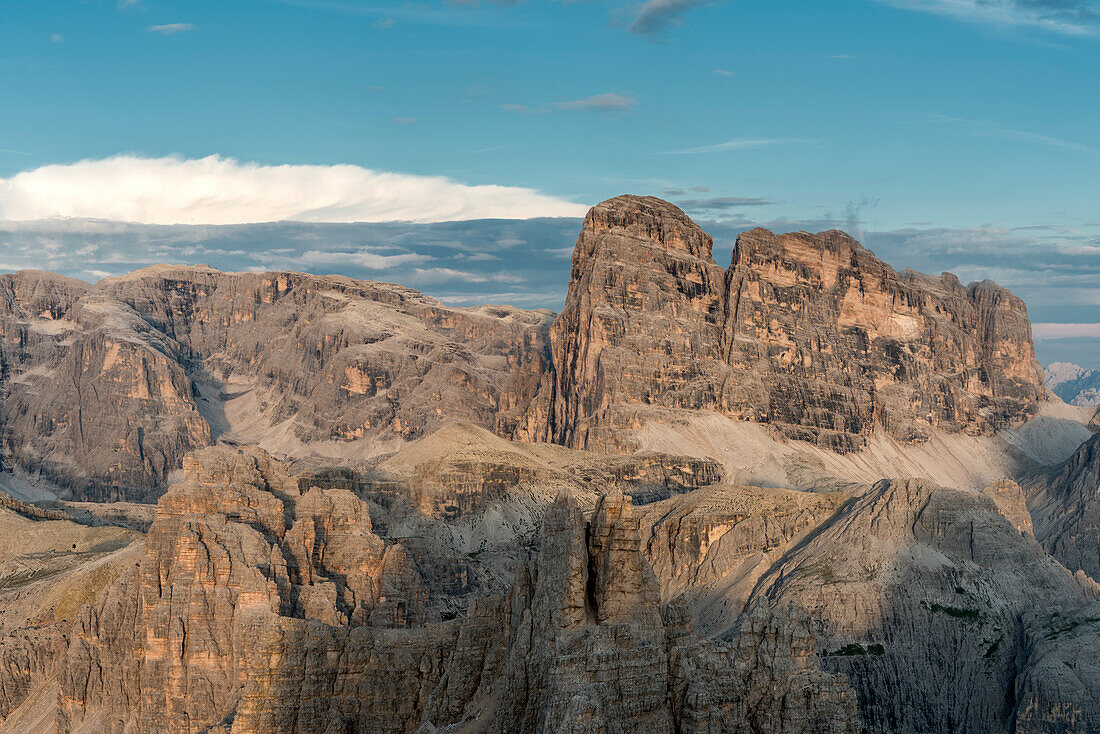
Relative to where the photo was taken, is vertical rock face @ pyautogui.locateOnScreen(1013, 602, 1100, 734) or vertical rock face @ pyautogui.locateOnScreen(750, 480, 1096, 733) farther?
vertical rock face @ pyautogui.locateOnScreen(750, 480, 1096, 733)

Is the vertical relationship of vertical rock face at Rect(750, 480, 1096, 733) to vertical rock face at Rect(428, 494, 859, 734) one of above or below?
below

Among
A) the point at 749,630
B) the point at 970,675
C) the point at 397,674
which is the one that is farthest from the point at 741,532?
the point at 749,630

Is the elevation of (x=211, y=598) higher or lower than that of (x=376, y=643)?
lower

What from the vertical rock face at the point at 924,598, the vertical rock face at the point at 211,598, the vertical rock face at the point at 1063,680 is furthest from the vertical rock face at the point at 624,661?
the vertical rock face at the point at 924,598

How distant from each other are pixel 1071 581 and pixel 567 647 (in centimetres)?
13609

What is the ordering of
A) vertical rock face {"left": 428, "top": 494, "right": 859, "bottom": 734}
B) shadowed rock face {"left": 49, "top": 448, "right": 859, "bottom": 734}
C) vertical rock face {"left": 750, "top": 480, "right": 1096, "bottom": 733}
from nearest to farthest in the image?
1. vertical rock face {"left": 428, "top": 494, "right": 859, "bottom": 734}
2. shadowed rock face {"left": 49, "top": 448, "right": 859, "bottom": 734}
3. vertical rock face {"left": 750, "top": 480, "right": 1096, "bottom": 733}

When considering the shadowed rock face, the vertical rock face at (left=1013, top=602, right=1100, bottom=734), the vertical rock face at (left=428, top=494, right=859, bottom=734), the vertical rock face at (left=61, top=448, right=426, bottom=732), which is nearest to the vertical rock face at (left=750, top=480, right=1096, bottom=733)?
the vertical rock face at (left=1013, top=602, right=1100, bottom=734)

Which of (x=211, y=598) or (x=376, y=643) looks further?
(x=211, y=598)

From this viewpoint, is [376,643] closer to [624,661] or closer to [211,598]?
[624,661]

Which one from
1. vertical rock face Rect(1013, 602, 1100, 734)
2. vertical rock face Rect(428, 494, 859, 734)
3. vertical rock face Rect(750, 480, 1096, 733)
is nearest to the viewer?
vertical rock face Rect(428, 494, 859, 734)

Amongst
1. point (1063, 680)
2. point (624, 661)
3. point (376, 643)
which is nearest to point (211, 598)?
point (376, 643)

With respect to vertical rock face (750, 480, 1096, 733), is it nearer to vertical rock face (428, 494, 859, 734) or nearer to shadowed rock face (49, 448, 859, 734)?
shadowed rock face (49, 448, 859, 734)

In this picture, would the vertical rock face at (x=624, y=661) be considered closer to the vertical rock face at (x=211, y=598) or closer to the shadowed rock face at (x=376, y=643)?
the shadowed rock face at (x=376, y=643)

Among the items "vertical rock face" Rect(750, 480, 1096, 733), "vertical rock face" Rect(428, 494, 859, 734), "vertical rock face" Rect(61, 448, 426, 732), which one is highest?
"vertical rock face" Rect(428, 494, 859, 734)
